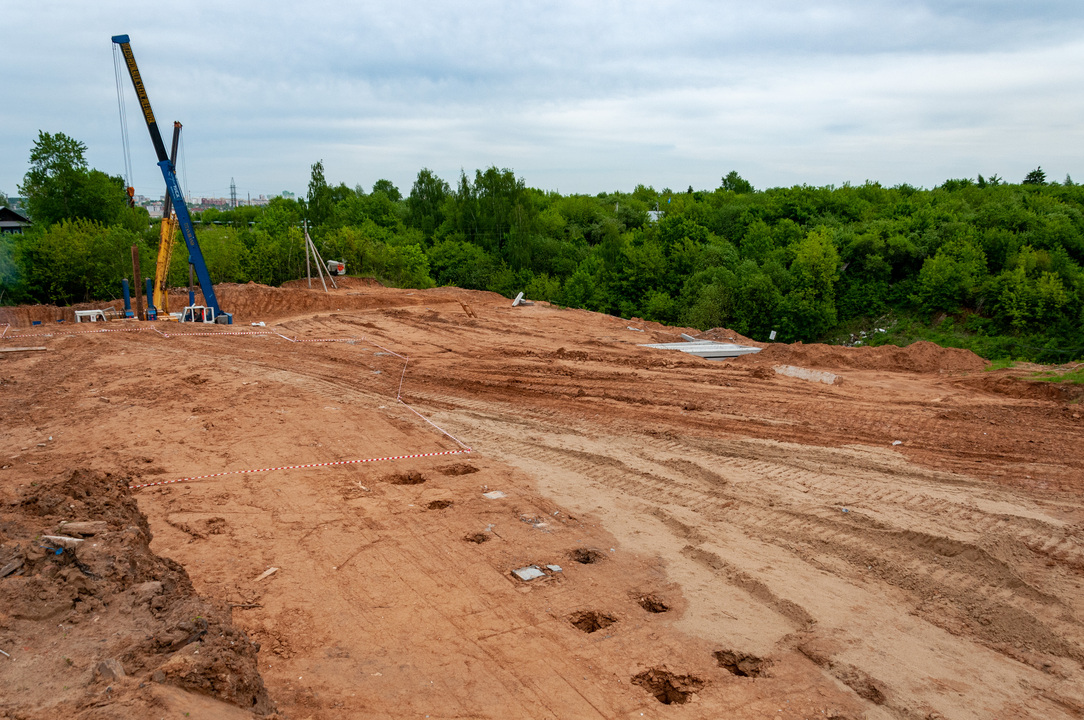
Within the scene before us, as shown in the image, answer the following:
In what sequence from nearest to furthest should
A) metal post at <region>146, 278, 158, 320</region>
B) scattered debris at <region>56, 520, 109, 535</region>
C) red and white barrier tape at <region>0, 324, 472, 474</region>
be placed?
scattered debris at <region>56, 520, 109, 535</region>
red and white barrier tape at <region>0, 324, 472, 474</region>
metal post at <region>146, 278, 158, 320</region>

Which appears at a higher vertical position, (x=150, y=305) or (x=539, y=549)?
(x=150, y=305)

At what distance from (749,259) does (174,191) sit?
2760 cm

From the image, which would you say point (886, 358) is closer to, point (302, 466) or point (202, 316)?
point (302, 466)

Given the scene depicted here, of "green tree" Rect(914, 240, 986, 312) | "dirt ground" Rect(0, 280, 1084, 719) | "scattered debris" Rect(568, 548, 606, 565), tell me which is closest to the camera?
"dirt ground" Rect(0, 280, 1084, 719)

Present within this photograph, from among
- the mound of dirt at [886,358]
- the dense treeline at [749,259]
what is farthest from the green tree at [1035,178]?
the mound of dirt at [886,358]

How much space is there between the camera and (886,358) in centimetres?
1712

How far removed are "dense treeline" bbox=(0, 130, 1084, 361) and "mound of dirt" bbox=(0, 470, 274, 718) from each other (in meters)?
27.3

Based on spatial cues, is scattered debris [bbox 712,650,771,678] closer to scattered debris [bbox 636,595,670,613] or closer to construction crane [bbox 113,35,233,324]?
scattered debris [bbox 636,595,670,613]

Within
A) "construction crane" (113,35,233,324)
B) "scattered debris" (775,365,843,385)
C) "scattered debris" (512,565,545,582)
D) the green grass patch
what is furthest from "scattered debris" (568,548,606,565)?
"construction crane" (113,35,233,324)

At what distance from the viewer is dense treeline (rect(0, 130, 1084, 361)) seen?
2847 centimetres

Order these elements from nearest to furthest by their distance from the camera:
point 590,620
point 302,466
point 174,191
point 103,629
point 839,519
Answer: point 103,629, point 590,620, point 839,519, point 302,466, point 174,191

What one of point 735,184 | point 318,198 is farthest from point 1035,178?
point 318,198

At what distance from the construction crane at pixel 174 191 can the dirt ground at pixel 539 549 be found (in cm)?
942

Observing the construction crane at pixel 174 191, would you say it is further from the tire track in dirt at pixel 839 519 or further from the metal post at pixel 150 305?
the tire track in dirt at pixel 839 519
